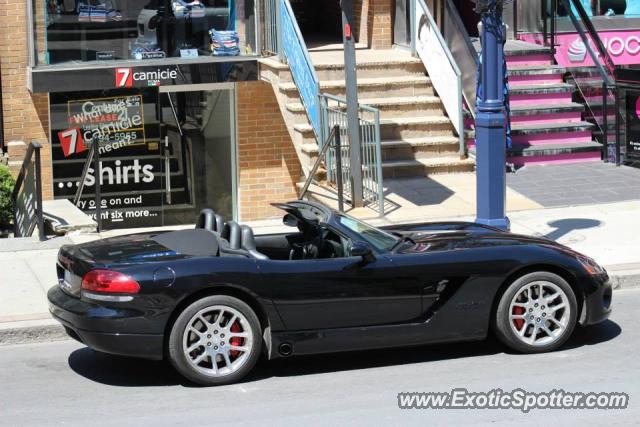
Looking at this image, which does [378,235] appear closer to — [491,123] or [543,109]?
[491,123]

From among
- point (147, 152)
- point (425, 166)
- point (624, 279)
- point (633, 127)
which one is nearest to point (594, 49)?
point (633, 127)

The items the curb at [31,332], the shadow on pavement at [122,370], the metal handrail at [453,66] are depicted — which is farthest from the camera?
the metal handrail at [453,66]

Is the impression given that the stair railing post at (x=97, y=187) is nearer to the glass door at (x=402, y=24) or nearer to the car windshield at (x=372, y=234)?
the glass door at (x=402, y=24)

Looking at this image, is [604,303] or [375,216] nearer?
[604,303]

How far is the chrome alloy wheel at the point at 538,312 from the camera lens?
8.12 metres

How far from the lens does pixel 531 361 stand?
8.07 m

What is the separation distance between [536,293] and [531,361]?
0.49 m

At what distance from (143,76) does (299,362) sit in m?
8.90

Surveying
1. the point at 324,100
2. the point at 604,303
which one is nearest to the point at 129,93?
the point at 324,100

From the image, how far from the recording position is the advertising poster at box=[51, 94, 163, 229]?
1653 cm

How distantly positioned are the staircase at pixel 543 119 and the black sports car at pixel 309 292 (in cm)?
743

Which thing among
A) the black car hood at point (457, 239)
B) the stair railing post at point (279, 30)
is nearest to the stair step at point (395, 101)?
the stair railing post at point (279, 30)

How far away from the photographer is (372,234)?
835 cm

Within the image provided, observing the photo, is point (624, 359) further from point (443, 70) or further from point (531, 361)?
point (443, 70)
